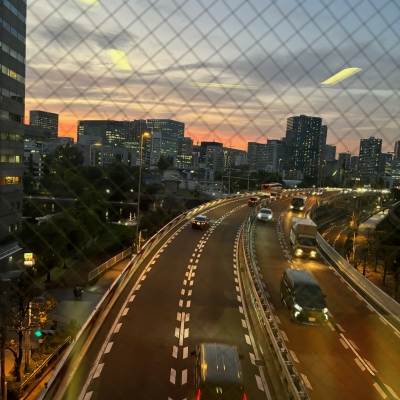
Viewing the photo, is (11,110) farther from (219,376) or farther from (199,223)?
(219,376)

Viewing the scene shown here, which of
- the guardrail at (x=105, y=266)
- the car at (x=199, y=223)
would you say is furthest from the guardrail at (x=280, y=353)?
the car at (x=199, y=223)

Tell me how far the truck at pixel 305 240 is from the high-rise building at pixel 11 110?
7601mm

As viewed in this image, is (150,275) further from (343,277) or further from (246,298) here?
(343,277)

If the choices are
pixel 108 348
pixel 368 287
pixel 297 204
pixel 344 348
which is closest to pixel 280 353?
pixel 344 348

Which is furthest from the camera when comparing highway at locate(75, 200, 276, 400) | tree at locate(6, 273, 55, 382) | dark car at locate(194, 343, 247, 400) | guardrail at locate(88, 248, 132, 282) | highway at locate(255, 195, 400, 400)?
guardrail at locate(88, 248, 132, 282)

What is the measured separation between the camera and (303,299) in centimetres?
396

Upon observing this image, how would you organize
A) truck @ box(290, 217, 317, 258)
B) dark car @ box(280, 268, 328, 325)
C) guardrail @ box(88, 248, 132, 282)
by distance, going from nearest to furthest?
dark car @ box(280, 268, 328, 325), guardrail @ box(88, 248, 132, 282), truck @ box(290, 217, 317, 258)

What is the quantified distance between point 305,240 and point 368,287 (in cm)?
211

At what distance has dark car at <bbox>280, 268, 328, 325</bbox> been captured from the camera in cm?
382

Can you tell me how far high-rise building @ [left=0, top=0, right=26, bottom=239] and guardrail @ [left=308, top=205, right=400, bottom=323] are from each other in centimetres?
832

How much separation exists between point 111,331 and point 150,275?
6.21 feet

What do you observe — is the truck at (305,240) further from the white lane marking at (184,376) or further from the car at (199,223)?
the white lane marking at (184,376)

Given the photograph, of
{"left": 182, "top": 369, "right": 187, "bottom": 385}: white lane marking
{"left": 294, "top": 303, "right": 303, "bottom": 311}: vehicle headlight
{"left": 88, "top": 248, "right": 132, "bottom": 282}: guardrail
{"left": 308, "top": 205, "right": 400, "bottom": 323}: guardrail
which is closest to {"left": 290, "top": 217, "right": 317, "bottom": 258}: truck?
{"left": 308, "top": 205, "right": 400, "bottom": 323}: guardrail

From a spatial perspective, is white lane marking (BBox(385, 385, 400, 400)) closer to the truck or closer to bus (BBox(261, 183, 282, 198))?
the truck
